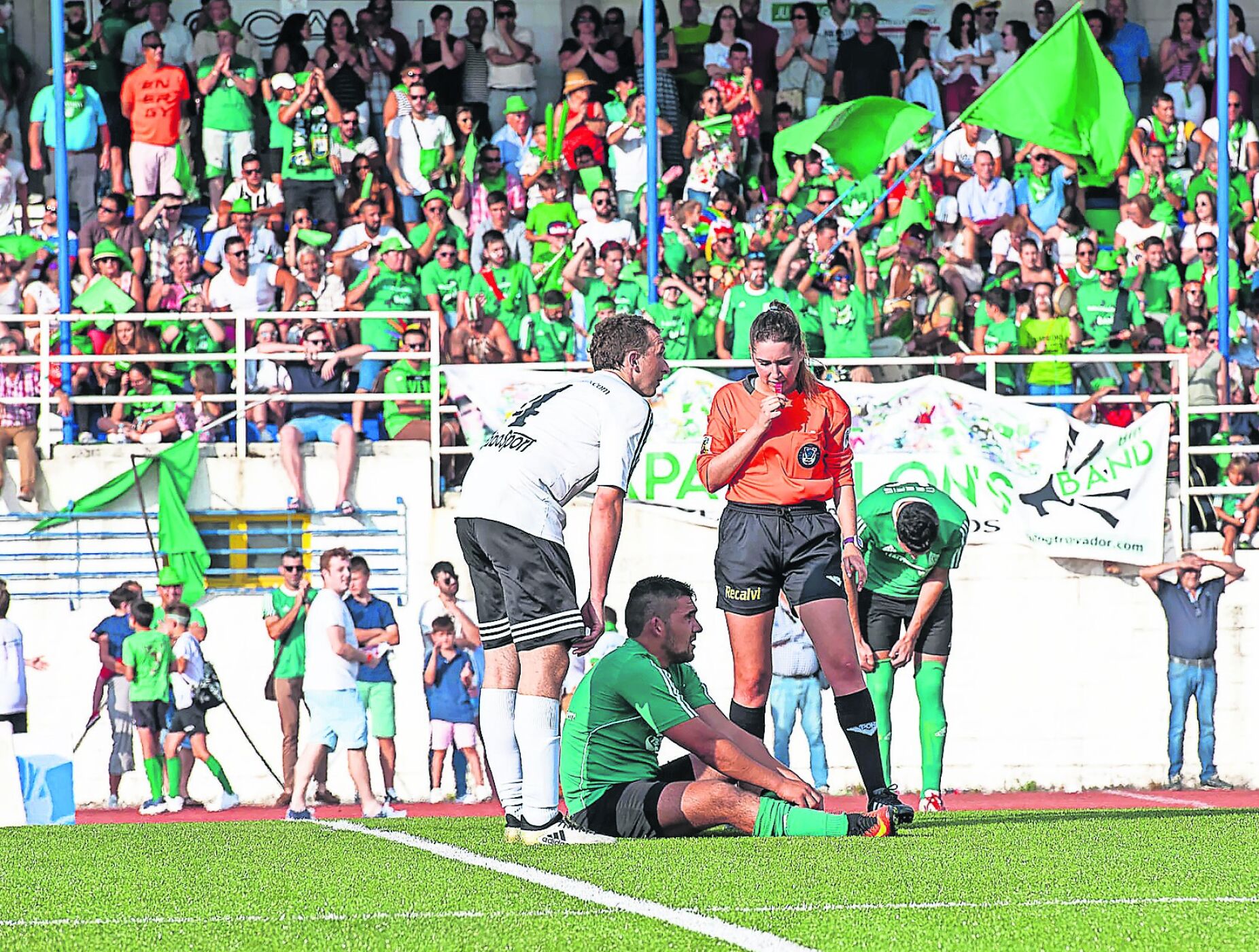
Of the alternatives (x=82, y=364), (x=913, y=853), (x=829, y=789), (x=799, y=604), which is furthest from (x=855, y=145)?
(x=913, y=853)

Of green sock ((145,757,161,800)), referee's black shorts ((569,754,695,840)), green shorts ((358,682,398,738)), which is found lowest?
green sock ((145,757,161,800))

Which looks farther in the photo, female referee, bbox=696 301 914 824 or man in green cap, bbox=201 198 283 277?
man in green cap, bbox=201 198 283 277

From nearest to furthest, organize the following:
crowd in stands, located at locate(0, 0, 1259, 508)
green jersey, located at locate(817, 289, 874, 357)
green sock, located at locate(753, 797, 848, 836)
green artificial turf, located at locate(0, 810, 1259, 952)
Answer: green artificial turf, located at locate(0, 810, 1259, 952) < green sock, located at locate(753, 797, 848, 836) < green jersey, located at locate(817, 289, 874, 357) < crowd in stands, located at locate(0, 0, 1259, 508)

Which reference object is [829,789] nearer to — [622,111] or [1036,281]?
[1036,281]

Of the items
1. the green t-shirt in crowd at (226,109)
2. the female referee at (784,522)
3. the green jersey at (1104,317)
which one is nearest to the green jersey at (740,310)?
the green jersey at (1104,317)

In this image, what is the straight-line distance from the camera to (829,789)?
1408cm

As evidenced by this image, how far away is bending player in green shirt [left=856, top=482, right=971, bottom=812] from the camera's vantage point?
8438 millimetres

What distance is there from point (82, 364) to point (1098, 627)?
844cm

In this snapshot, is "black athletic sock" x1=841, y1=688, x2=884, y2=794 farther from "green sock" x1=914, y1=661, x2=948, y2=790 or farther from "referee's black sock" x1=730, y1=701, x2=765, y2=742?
"green sock" x1=914, y1=661, x2=948, y2=790

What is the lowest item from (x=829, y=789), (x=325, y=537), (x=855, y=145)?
(x=829, y=789)

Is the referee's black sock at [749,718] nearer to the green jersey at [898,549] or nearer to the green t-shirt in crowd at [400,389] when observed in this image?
the green jersey at [898,549]

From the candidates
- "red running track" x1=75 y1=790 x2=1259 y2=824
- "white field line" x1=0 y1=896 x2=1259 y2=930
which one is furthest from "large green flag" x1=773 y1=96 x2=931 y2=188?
"white field line" x1=0 y1=896 x2=1259 y2=930

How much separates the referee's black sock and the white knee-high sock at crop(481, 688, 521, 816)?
3.60 ft

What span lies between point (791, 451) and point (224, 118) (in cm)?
1095
